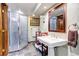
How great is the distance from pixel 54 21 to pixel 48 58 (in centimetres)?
49

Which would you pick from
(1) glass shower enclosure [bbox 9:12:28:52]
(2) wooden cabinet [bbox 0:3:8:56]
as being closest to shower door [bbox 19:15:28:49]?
(1) glass shower enclosure [bbox 9:12:28:52]

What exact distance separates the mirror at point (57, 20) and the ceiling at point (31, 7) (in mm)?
122

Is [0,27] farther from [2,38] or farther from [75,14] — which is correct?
[75,14]

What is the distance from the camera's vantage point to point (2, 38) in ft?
4.25

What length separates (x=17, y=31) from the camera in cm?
142

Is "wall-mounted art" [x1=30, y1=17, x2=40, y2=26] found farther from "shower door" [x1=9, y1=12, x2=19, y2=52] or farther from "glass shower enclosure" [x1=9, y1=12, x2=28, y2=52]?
"shower door" [x1=9, y1=12, x2=19, y2=52]

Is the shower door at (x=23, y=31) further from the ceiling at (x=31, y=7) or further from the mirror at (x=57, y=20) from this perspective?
the mirror at (x=57, y=20)

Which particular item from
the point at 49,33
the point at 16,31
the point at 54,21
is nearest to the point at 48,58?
the point at 49,33

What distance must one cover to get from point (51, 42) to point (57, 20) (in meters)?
0.29

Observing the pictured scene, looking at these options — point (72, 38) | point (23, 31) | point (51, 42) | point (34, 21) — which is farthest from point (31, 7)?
point (72, 38)

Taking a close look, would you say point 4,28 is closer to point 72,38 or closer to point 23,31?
point 23,31

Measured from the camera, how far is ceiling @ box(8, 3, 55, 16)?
1.16 meters

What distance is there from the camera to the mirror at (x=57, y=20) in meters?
1.28

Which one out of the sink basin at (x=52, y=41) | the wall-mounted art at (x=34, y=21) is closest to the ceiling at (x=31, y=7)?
the wall-mounted art at (x=34, y=21)
